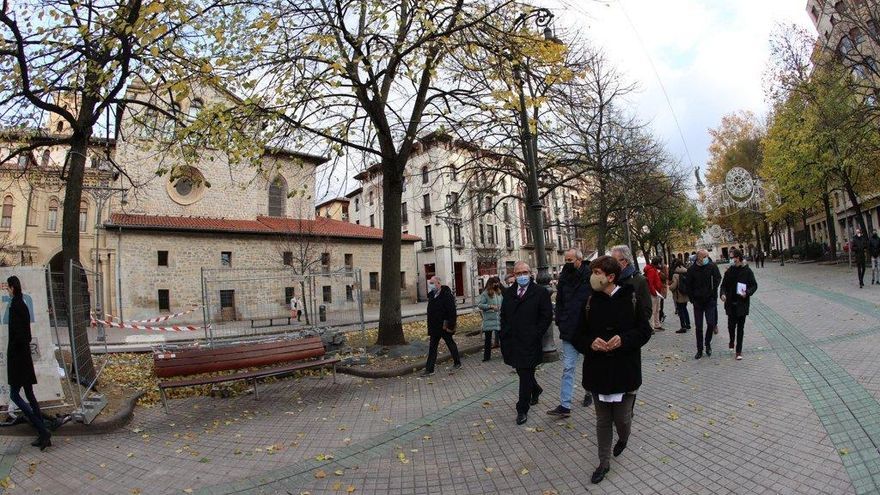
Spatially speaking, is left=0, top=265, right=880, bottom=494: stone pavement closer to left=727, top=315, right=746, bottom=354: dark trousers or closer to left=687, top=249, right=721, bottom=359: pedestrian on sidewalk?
left=727, top=315, right=746, bottom=354: dark trousers

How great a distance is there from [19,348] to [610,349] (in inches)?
240

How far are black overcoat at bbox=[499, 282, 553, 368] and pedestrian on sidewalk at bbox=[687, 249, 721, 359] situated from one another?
4.09 m

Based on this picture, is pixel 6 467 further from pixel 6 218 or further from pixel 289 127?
pixel 6 218

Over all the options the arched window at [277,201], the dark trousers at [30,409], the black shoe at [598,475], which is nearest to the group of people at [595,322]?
the black shoe at [598,475]

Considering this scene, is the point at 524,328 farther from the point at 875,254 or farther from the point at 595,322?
the point at 875,254

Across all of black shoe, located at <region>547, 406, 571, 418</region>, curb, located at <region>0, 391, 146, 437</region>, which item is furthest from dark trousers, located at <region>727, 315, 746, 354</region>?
curb, located at <region>0, 391, 146, 437</region>

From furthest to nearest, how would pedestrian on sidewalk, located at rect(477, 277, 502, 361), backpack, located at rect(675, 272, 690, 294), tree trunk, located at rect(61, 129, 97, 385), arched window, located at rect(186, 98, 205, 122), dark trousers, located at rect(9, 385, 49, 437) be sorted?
backpack, located at rect(675, 272, 690, 294) < pedestrian on sidewalk, located at rect(477, 277, 502, 361) < arched window, located at rect(186, 98, 205, 122) < tree trunk, located at rect(61, 129, 97, 385) < dark trousers, located at rect(9, 385, 49, 437)

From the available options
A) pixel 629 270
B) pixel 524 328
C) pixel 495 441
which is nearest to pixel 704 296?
pixel 629 270

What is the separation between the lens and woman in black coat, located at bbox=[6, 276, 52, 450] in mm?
5145

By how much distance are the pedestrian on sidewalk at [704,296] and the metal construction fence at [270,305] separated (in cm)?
741

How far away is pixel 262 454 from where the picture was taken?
16.4ft

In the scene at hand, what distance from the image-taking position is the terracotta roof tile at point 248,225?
2792 centimetres

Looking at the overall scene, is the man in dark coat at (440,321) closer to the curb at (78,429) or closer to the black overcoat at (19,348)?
the curb at (78,429)

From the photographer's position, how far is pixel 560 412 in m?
5.56
